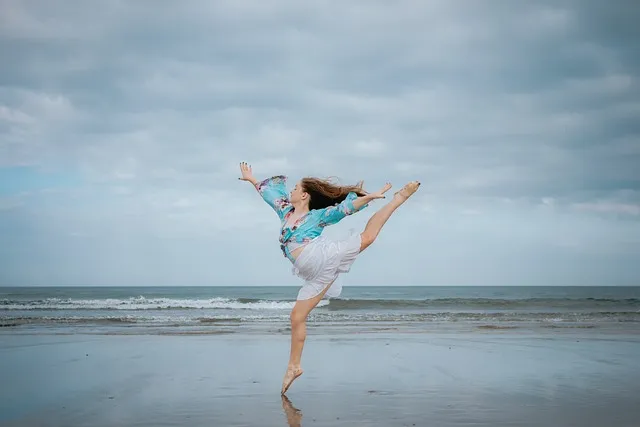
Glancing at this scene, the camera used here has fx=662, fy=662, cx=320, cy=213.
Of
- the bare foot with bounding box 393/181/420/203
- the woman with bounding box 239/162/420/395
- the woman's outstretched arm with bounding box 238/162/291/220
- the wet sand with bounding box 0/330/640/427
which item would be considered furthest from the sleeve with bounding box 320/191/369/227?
the wet sand with bounding box 0/330/640/427

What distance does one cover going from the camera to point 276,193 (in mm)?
6578

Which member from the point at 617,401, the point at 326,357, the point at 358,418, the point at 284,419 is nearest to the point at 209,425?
the point at 284,419

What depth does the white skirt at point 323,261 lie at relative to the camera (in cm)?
609

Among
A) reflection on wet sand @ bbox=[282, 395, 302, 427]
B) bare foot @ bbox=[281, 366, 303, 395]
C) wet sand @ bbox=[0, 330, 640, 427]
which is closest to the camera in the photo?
reflection on wet sand @ bbox=[282, 395, 302, 427]

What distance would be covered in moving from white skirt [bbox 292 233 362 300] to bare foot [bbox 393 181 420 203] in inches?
20.9

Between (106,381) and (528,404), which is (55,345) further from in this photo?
(528,404)

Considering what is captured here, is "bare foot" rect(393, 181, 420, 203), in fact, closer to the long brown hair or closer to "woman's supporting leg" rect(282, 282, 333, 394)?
the long brown hair

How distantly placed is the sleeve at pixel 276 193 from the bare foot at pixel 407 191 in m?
1.10

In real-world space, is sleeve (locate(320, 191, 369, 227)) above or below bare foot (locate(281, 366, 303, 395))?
above

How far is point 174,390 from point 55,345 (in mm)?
5279

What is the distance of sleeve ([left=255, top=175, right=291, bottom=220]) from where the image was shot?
21.2 ft

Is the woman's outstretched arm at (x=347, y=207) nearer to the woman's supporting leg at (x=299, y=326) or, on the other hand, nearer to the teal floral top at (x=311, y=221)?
the teal floral top at (x=311, y=221)

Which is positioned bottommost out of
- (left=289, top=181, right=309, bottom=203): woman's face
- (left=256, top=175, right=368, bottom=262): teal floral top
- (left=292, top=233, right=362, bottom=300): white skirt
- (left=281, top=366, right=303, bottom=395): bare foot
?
(left=281, top=366, right=303, bottom=395): bare foot

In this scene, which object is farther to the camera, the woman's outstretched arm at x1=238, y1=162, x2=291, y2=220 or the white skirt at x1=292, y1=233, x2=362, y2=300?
the woman's outstretched arm at x1=238, y1=162, x2=291, y2=220
